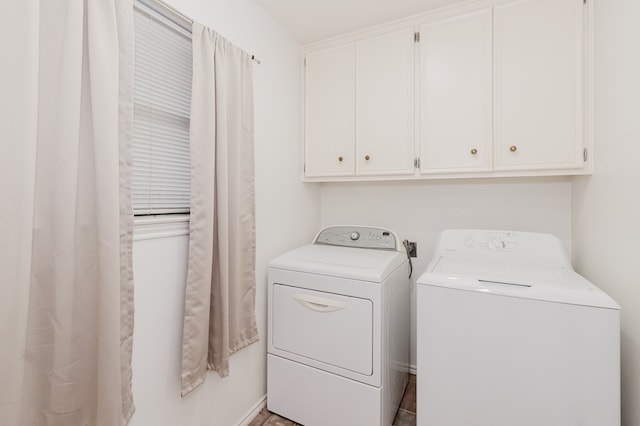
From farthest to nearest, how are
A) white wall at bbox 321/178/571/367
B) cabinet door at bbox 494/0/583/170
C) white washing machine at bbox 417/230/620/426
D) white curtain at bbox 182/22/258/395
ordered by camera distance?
white wall at bbox 321/178/571/367, cabinet door at bbox 494/0/583/170, white curtain at bbox 182/22/258/395, white washing machine at bbox 417/230/620/426

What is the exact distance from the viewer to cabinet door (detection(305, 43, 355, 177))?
1.99m

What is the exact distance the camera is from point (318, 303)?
5.16 ft

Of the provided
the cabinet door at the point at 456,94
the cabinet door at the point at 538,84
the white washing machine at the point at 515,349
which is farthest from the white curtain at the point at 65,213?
the cabinet door at the point at 538,84

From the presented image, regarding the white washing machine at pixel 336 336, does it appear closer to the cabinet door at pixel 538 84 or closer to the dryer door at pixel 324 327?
the dryer door at pixel 324 327

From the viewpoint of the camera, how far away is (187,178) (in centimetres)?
138

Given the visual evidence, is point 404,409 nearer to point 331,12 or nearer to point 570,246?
point 570,246

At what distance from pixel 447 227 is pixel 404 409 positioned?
121 centimetres

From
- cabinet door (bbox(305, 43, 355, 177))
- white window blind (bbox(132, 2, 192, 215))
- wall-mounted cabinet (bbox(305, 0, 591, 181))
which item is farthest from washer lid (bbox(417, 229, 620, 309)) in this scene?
white window blind (bbox(132, 2, 192, 215))

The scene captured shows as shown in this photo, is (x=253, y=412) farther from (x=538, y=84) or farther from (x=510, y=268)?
(x=538, y=84)

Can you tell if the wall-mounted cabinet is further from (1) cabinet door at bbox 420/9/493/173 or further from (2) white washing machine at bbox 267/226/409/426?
(2) white washing machine at bbox 267/226/409/426

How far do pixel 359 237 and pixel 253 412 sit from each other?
49.8 inches

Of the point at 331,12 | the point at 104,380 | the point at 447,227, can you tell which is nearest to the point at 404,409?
the point at 447,227

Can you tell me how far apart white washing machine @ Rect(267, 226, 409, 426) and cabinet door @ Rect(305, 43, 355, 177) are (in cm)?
65

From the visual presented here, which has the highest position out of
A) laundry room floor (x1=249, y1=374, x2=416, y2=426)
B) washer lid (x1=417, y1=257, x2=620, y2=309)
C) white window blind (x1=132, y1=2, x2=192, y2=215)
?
white window blind (x1=132, y1=2, x2=192, y2=215)
